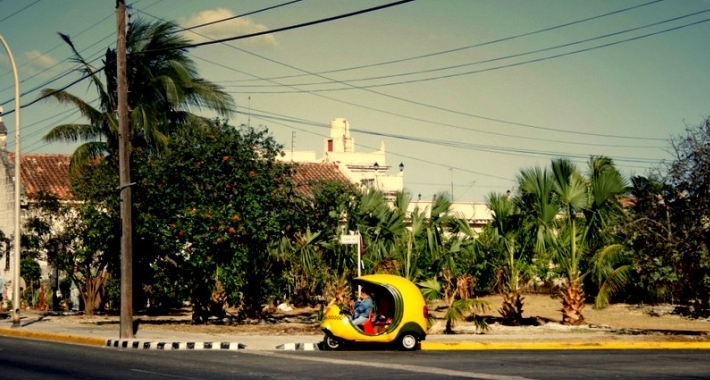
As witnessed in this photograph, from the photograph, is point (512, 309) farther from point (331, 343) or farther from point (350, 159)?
point (350, 159)

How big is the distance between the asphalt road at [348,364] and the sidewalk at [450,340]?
1.16 metres

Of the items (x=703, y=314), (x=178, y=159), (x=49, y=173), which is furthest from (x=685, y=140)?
(x=49, y=173)

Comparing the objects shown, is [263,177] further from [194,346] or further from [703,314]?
[703,314]

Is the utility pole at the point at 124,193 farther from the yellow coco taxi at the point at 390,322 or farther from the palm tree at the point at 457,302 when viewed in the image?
the palm tree at the point at 457,302

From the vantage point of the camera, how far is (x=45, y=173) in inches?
2108

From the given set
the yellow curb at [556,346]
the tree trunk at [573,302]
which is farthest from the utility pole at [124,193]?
the tree trunk at [573,302]

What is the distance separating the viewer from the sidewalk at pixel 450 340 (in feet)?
78.3

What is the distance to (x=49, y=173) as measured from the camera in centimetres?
5369

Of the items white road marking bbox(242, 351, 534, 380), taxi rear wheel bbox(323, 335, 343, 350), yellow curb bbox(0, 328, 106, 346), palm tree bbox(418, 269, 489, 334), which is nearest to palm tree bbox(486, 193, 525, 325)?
palm tree bbox(418, 269, 489, 334)

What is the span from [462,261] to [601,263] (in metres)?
12.0

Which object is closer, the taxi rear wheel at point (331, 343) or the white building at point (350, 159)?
the taxi rear wheel at point (331, 343)

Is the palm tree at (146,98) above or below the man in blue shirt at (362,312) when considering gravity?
above

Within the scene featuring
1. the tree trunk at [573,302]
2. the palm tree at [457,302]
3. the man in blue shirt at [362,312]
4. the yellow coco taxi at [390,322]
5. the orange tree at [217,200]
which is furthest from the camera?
the orange tree at [217,200]

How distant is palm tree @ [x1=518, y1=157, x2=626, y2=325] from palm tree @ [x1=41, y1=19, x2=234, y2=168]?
15.6 meters
